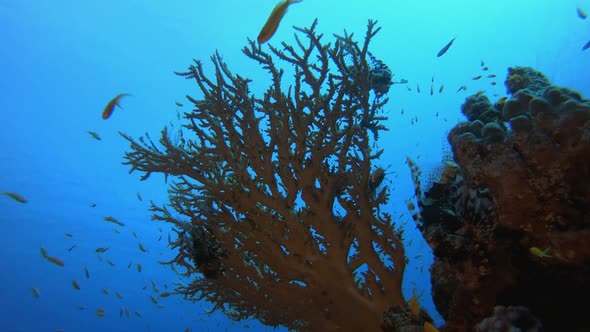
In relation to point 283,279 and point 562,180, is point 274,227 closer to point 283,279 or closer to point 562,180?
point 283,279

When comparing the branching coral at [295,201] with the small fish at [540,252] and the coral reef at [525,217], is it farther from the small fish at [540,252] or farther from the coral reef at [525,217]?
the small fish at [540,252]

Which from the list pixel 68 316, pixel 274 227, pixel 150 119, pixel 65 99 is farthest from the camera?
pixel 68 316

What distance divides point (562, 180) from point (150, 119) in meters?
46.2

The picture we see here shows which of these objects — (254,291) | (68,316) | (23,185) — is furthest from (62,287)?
(254,291)

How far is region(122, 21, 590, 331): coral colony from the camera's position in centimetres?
260

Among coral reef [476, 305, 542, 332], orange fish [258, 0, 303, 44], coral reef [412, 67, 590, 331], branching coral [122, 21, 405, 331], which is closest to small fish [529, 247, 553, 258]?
coral reef [412, 67, 590, 331]

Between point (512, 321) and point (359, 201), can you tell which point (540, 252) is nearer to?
point (512, 321)

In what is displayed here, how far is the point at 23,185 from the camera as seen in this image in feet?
128

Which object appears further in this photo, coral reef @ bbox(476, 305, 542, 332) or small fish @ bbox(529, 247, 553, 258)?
small fish @ bbox(529, 247, 553, 258)

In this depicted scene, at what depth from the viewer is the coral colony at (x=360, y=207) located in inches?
102

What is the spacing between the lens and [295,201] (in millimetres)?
3994

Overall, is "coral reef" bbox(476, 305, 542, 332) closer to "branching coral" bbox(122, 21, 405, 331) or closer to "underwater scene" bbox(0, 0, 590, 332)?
"underwater scene" bbox(0, 0, 590, 332)

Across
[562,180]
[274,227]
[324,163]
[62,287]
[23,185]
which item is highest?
[62,287]

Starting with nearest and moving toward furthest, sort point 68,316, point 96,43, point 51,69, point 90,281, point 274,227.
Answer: point 274,227, point 96,43, point 51,69, point 90,281, point 68,316
